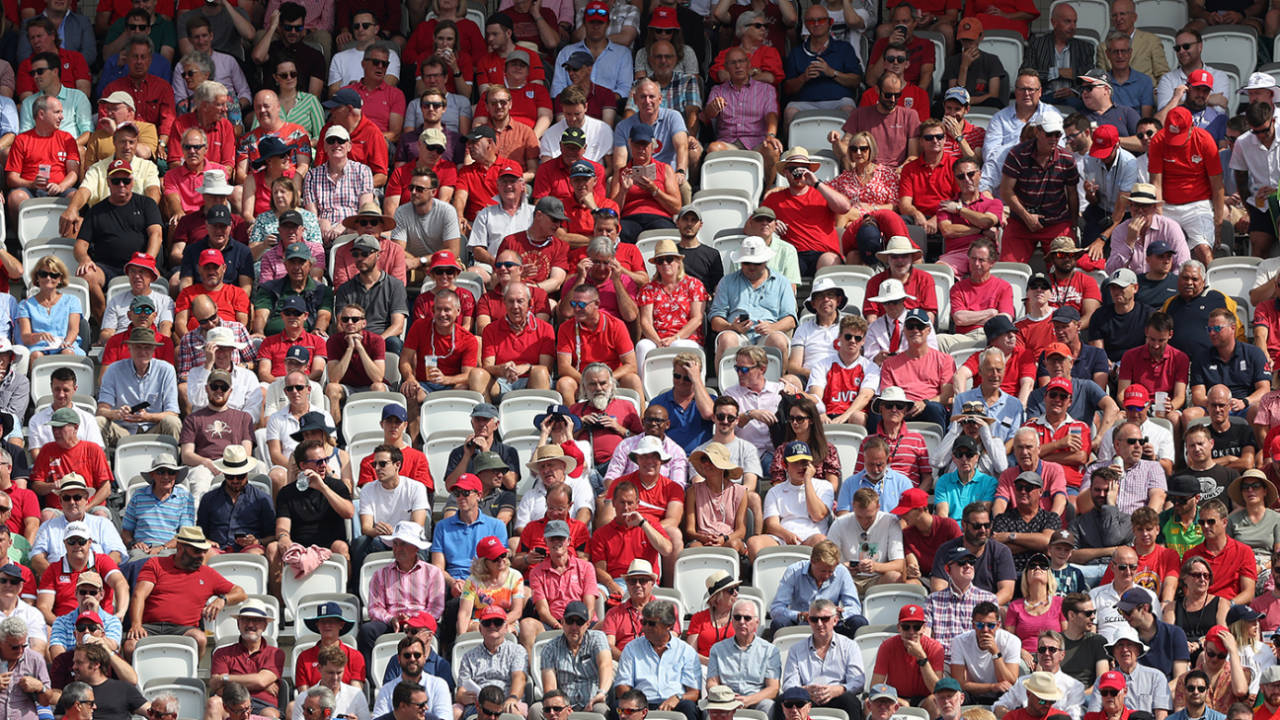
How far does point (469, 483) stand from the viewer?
15062mm

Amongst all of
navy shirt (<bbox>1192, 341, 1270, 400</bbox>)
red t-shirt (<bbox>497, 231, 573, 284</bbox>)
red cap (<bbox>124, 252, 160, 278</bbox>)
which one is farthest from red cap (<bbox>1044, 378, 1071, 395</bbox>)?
red cap (<bbox>124, 252, 160, 278</bbox>)

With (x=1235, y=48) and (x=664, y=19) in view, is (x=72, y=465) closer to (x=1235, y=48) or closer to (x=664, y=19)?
(x=664, y=19)

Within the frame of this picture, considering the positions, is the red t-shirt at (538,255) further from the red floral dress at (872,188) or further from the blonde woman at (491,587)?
the blonde woman at (491,587)

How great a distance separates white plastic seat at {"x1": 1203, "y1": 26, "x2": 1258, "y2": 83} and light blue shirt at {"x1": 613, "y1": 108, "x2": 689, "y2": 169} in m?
4.16

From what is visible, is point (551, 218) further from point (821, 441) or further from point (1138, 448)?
point (1138, 448)

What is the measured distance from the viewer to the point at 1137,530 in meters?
14.7

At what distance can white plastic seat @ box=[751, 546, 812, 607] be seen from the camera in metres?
14.9

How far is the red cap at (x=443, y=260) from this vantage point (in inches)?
664

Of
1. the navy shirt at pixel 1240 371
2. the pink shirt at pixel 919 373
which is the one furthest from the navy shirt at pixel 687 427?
the navy shirt at pixel 1240 371

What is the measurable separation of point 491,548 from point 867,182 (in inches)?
Answer: 192

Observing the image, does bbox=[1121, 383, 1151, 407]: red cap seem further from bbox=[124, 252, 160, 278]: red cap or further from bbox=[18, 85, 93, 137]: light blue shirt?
bbox=[18, 85, 93, 137]: light blue shirt

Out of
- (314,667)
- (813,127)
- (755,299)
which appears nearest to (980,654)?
(755,299)

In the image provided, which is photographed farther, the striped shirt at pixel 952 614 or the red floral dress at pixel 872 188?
the red floral dress at pixel 872 188

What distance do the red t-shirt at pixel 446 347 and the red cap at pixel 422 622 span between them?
269cm
